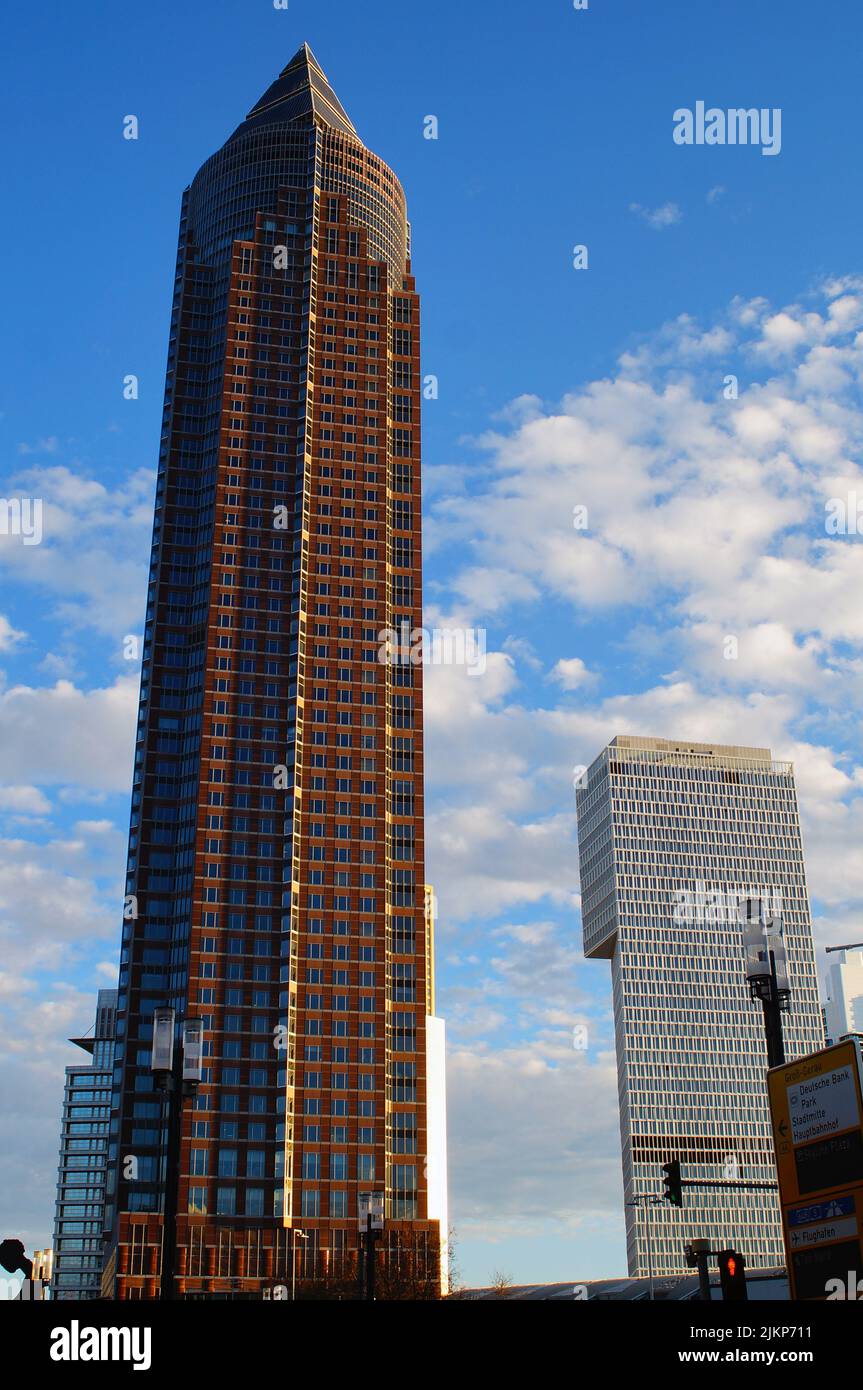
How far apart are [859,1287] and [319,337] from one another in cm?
14050

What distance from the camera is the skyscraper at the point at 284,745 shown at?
115m

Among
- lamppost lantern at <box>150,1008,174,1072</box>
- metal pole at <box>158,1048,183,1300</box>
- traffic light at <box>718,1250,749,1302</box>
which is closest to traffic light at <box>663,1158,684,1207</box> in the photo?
traffic light at <box>718,1250,749,1302</box>

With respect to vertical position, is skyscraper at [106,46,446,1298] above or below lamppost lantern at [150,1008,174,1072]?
above

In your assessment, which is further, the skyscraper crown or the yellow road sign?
the skyscraper crown

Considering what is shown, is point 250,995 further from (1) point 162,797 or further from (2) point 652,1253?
(2) point 652,1253

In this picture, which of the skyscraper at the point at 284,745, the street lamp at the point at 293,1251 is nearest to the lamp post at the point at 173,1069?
the skyscraper at the point at 284,745

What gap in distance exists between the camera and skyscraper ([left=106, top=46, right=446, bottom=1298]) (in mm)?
114750

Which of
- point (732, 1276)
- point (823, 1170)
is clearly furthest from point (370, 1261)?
point (823, 1170)

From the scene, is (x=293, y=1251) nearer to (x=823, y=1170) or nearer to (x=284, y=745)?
(x=284, y=745)

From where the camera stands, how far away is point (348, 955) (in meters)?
124

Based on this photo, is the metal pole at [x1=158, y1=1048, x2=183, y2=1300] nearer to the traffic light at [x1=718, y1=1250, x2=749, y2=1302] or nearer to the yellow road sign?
the traffic light at [x1=718, y1=1250, x2=749, y2=1302]

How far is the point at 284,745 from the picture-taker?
130m
